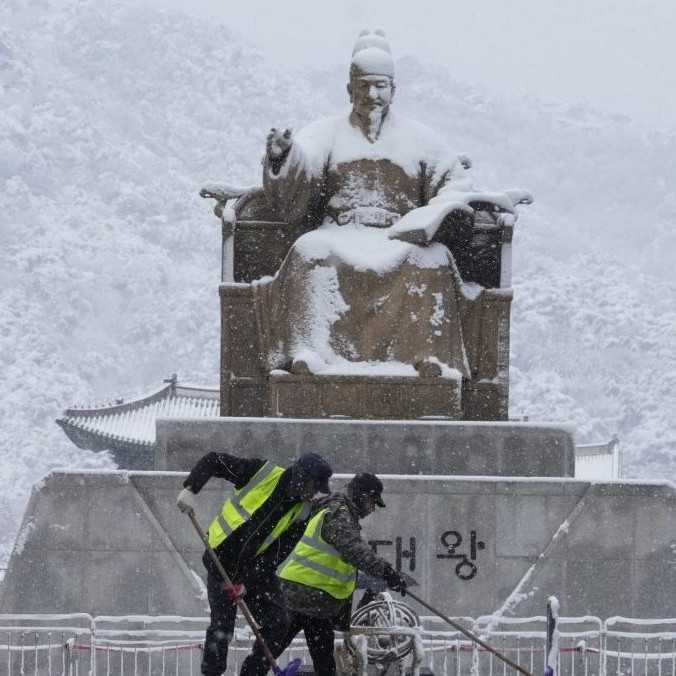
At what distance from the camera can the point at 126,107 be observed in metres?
78.6

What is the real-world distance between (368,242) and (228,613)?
2630mm

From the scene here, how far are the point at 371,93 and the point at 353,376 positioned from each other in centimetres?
147

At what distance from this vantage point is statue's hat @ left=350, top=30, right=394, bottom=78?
7465 millimetres

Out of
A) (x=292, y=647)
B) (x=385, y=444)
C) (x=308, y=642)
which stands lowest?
(x=292, y=647)

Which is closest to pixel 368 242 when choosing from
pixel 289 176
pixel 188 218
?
pixel 289 176

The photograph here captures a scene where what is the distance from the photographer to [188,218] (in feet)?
226

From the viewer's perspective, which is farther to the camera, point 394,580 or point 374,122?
point 374,122

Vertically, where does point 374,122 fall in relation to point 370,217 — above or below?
above

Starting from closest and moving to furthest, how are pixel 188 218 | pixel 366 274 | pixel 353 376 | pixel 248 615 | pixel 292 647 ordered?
pixel 248 615, pixel 292 647, pixel 353 376, pixel 366 274, pixel 188 218

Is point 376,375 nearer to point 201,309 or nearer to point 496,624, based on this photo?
point 496,624

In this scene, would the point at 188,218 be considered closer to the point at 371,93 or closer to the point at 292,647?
the point at 371,93

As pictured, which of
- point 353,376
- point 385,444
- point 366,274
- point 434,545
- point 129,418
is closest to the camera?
point 434,545

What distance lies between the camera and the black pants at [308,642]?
4.85 m

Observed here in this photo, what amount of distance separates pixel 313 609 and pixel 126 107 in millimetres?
75508
